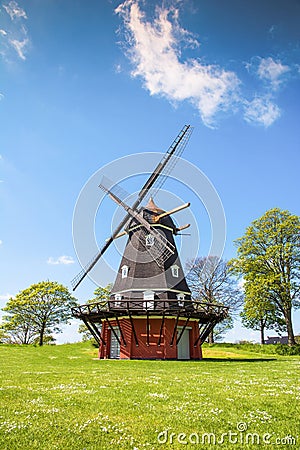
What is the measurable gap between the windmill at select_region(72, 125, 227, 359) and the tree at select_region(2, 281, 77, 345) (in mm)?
13465

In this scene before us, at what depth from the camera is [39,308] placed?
41375mm

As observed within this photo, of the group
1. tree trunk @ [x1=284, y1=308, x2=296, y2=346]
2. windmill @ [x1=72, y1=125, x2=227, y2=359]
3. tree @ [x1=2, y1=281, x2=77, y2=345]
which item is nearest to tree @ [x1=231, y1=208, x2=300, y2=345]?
tree trunk @ [x1=284, y1=308, x2=296, y2=346]

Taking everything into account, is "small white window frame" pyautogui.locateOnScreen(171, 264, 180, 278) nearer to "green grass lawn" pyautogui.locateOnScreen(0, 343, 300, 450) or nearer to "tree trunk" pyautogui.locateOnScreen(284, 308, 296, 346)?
"tree trunk" pyautogui.locateOnScreen(284, 308, 296, 346)

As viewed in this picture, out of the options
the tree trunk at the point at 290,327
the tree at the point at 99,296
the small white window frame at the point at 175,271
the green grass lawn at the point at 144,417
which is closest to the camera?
the green grass lawn at the point at 144,417

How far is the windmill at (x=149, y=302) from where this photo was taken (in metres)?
23.0

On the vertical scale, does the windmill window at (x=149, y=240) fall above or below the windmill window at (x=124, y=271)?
above

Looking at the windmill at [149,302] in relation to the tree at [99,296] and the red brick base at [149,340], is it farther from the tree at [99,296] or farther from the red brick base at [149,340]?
the tree at [99,296]

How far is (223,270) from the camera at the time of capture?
40.5m

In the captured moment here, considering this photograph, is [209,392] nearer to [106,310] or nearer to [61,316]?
[106,310]

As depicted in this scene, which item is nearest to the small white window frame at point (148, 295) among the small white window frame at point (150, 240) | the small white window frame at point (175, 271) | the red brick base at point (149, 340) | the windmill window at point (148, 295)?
the windmill window at point (148, 295)

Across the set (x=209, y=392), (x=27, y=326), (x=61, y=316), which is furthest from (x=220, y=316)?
(x=27, y=326)

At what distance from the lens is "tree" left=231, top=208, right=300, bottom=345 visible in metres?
31.5

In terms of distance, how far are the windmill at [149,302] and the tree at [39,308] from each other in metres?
13.5

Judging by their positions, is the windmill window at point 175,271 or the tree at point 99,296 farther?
the tree at point 99,296
